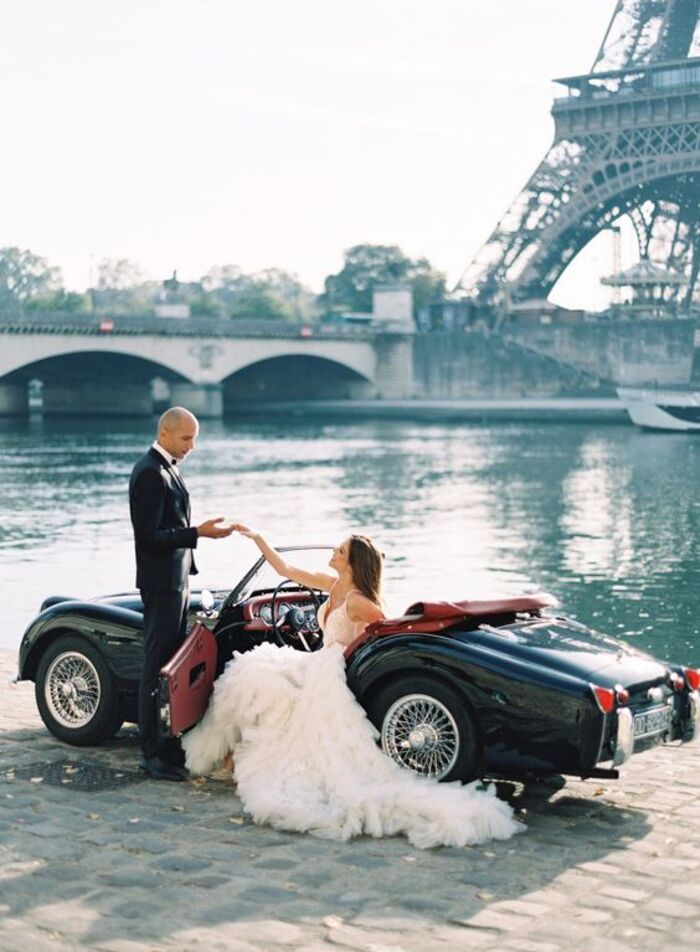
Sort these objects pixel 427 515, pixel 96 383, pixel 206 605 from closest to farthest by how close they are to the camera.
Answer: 1. pixel 206 605
2. pixel 427 515
3. pixel 96 383

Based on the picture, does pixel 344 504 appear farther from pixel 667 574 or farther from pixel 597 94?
pixel 597 94

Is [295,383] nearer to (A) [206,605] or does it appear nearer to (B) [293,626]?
(B) [293,626]

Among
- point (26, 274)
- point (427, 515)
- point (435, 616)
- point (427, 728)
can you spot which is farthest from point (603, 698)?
point (26, 274)

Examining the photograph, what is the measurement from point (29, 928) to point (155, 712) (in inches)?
87.8

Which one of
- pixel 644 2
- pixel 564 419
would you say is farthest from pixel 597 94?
pixel 564 419

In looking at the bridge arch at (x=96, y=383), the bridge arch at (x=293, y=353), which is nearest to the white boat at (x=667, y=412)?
the bridge arch at (x=293, y=353)

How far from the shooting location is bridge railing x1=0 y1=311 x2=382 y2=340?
74.9m

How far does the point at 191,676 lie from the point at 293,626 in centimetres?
71

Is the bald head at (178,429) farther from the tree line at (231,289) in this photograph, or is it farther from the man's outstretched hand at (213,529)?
the tree line at (231,289)

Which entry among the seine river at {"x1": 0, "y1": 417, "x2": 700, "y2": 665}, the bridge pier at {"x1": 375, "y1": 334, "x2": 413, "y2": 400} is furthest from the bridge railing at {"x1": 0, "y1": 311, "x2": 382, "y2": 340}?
the seine river at {"x1": 0, "y1": 417, "x2": 700, "y2": 665}

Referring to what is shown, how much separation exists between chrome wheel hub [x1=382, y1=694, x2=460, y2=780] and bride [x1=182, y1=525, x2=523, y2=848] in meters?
0.08

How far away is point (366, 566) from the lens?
24.4ft

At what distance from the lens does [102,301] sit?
15512cm

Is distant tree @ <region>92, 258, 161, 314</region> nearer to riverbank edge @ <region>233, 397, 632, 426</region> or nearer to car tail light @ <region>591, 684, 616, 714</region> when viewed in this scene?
riverbank edge @ <region>233, 397, 632, 426</region>
